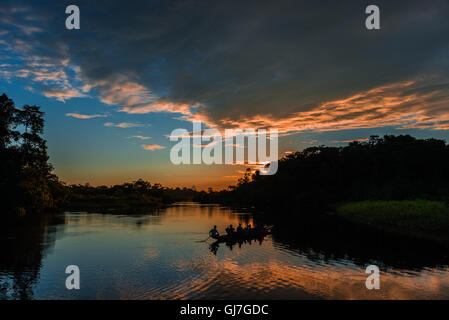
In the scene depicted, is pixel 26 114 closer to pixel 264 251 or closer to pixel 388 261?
pixel 264 251

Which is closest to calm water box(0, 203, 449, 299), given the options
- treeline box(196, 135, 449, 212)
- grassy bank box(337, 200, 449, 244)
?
grassy bank box(337, 200, 449, 244)

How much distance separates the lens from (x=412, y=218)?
41438 millimetres

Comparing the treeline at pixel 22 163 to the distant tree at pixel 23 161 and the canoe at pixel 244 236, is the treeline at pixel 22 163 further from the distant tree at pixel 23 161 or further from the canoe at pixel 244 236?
the canoe at pixel 244 236

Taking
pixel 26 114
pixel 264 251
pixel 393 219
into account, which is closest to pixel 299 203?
pixel 393 219

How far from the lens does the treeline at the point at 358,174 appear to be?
67188 mm

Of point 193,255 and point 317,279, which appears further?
point 193,255

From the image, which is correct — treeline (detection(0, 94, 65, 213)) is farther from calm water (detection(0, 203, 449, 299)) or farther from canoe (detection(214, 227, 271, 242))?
canoe (detection(214, 227, 271, 242))

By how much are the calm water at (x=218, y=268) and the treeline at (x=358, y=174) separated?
34779mm

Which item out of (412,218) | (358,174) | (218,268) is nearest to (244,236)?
(218,268)

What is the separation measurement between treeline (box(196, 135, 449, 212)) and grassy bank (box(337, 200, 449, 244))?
8.13 m

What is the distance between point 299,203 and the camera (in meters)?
88.9
